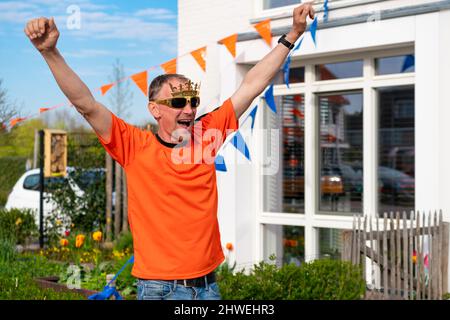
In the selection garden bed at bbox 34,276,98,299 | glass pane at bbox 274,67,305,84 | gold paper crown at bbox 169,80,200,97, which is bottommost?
garden bed at bbox 34,276,98,299

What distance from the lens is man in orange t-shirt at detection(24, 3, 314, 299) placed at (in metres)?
3.10

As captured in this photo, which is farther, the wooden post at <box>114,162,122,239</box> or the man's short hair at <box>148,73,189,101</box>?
the wooden post at <box>114,162,122,239</box>

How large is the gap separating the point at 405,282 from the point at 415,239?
446 mm

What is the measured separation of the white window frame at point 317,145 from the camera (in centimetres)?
746

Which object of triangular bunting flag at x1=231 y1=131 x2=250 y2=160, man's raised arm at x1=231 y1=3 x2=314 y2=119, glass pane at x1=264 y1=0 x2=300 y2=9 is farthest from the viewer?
triangular bunting flag at x1=231 y1=131 x2=250 y2=160

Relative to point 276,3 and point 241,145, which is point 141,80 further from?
point 276,3

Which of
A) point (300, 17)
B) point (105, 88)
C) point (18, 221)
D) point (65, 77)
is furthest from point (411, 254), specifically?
point (18, 221)

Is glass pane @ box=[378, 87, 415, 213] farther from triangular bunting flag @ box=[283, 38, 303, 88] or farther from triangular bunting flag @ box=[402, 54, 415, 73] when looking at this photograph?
triangular bunting flag @ box=[283, 38, 303, 88]

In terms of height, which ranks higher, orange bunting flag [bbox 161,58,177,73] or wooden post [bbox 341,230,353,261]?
orange bunting flag [bbox 161,58,177,73]

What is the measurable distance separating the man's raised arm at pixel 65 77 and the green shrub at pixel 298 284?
268 cm

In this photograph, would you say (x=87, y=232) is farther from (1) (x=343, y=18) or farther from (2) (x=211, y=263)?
(2) (x=211, y=263)

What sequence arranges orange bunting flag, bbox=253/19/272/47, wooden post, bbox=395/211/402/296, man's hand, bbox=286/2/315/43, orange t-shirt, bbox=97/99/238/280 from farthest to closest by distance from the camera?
orange bunting flag, bbox=253/19/272/47 → wooden post, bbox=395/211/402/296 → man's hand, bbox=286/2/315/43 → orange t-shirt, bbox=97/99/238/280

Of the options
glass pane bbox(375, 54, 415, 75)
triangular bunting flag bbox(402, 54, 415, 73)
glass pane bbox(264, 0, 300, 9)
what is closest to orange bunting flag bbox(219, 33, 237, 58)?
glass pane bbox(264, 0, 300, 9)

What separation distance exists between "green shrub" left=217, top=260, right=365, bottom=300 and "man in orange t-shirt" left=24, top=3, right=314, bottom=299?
2.30 meters
